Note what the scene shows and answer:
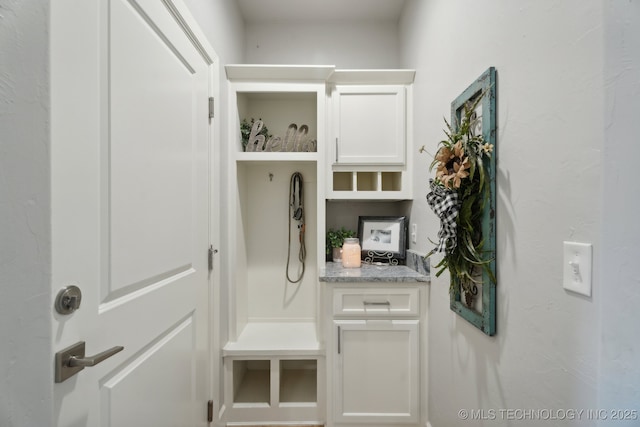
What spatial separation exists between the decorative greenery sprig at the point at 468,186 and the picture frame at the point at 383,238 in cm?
82

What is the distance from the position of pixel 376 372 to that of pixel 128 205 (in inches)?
58.5

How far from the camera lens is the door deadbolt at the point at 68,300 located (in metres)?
0.62

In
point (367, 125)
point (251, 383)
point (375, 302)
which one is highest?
point (367, 125)

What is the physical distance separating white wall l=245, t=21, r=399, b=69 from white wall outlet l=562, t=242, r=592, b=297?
1950mm

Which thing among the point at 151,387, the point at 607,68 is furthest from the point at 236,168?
the point at 607,68

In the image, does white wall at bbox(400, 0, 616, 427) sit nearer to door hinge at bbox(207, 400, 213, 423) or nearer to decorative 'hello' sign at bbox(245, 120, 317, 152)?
decorative 'hello' sign at bbox(245, 120, 317, 152)

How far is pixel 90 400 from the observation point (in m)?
0.71

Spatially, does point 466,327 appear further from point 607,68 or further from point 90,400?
point 90,400

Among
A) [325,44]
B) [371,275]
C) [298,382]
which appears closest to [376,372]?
[371,275]

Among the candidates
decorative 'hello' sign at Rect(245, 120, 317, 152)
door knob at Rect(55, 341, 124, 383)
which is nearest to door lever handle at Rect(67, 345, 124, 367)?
door knob at Rect(55, 341, 124, 383)

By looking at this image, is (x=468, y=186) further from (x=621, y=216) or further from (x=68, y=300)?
(x=68, y=300)

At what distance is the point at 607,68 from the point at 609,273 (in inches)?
16.8

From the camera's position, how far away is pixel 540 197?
77 cm

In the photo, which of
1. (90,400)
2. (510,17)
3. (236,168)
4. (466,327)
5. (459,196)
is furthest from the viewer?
(236,168)
